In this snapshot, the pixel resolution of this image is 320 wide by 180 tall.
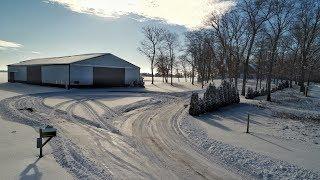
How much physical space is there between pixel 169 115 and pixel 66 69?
73.7 feet

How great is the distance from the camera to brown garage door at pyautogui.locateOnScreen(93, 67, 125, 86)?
4178cm

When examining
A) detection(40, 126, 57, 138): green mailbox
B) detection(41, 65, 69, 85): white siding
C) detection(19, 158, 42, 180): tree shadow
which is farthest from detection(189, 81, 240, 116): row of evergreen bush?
detection(41, 65, 69, 85): white siding

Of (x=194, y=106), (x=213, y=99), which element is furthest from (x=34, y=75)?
(x=194, y=106)

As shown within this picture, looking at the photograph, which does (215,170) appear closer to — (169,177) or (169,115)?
(169,177)

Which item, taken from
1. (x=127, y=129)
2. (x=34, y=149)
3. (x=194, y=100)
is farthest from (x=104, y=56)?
(x=34, y=149)

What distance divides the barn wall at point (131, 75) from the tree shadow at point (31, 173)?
37.5 meters

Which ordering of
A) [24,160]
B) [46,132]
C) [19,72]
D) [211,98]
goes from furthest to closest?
[19,72], [211,98], [46,132], [24,160]

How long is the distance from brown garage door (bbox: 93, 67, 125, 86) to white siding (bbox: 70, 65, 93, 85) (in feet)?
2.87

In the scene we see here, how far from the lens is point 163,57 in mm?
73312

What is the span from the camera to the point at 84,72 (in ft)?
132

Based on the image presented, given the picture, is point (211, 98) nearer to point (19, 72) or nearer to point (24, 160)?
point (24, 160)

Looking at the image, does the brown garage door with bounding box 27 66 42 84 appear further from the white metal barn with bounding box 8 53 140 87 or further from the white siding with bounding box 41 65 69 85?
the white siding with bounding box 41 65 69 85

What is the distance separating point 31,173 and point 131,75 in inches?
1526

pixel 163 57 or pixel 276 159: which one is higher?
pixel 163 57
